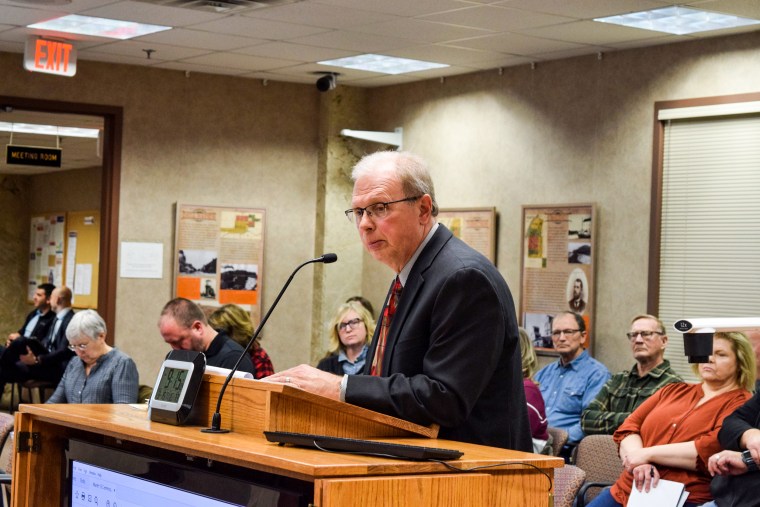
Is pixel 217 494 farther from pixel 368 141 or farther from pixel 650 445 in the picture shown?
pixel 368 141

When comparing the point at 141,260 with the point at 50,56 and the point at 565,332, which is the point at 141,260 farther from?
the point at 565,332

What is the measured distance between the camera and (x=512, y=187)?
8891 mm

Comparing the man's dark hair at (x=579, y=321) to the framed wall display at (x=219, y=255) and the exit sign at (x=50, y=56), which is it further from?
the exit sign at (x=50, y=56)

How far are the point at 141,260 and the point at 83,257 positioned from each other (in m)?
7.00

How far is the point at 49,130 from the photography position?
43.7 feet

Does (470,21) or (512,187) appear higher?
(470,21)

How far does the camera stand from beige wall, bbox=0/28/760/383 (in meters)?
7.90

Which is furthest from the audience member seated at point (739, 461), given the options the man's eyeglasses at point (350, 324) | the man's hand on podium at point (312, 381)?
the man's eyeglasses at point (350, 324)

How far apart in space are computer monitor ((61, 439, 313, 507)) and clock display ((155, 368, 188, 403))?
0.39ft

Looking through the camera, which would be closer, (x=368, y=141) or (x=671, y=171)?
(x=671, y=171)

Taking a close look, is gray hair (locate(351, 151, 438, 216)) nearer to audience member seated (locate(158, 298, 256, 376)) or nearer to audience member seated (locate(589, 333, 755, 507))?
audience member seated (locate(589, 333, 755, 507))

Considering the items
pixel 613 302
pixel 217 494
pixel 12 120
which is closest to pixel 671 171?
pixel 613 302

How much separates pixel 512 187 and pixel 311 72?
2003 mm

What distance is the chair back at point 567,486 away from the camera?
459 cm
